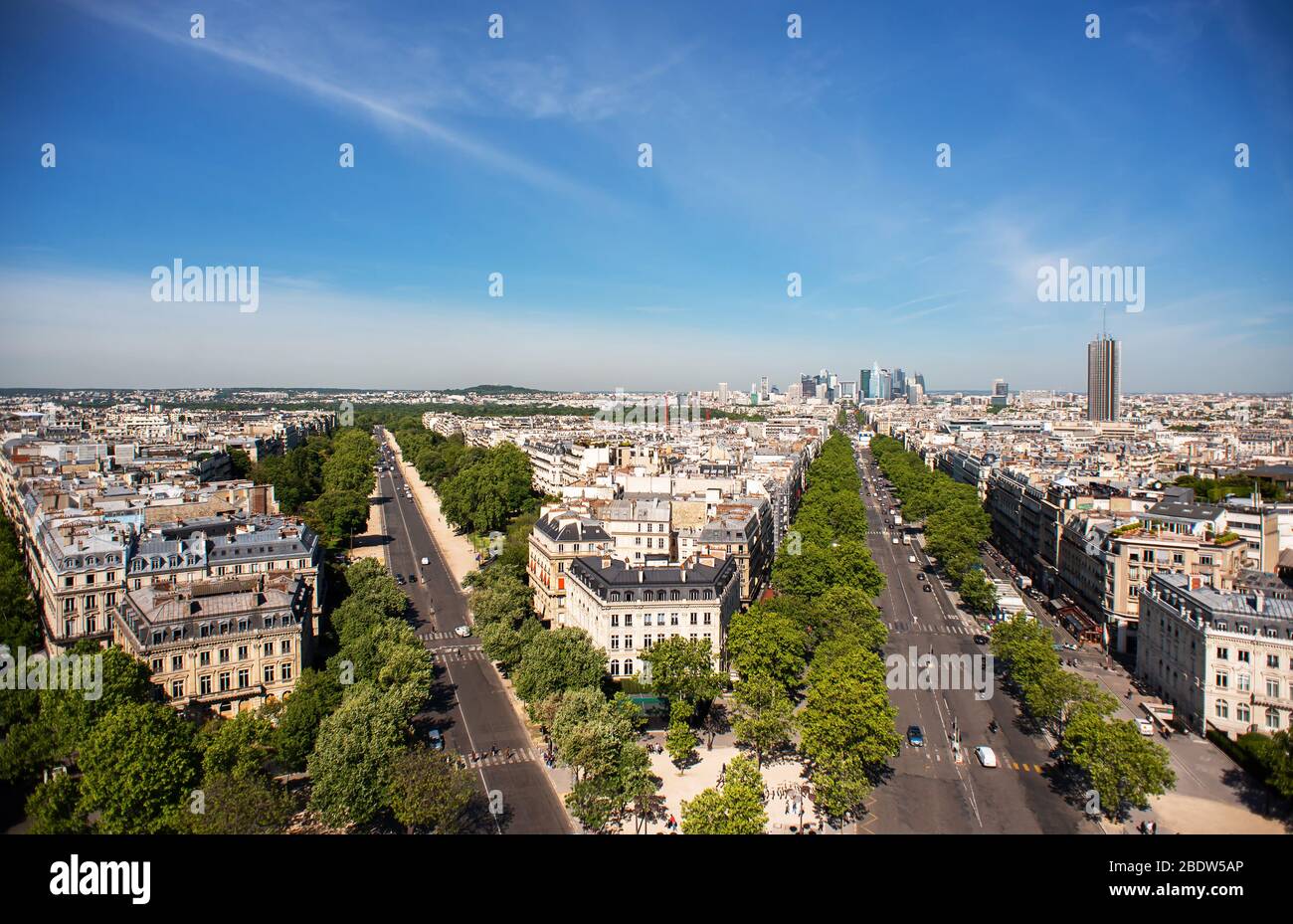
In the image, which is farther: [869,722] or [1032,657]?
[1032,657]

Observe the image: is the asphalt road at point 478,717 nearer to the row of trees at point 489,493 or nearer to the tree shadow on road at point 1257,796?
the row of trees at point 489,493

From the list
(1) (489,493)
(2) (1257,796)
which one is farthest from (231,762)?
(1) (489,493)

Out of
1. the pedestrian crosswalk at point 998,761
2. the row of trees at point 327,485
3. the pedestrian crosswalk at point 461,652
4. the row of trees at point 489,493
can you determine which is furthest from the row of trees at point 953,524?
the row of trees at point 327,485

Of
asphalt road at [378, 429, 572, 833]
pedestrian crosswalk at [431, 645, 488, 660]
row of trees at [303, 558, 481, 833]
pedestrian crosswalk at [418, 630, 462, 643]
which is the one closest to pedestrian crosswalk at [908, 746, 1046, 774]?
asphalt road at [378, 429, 572, 833]
